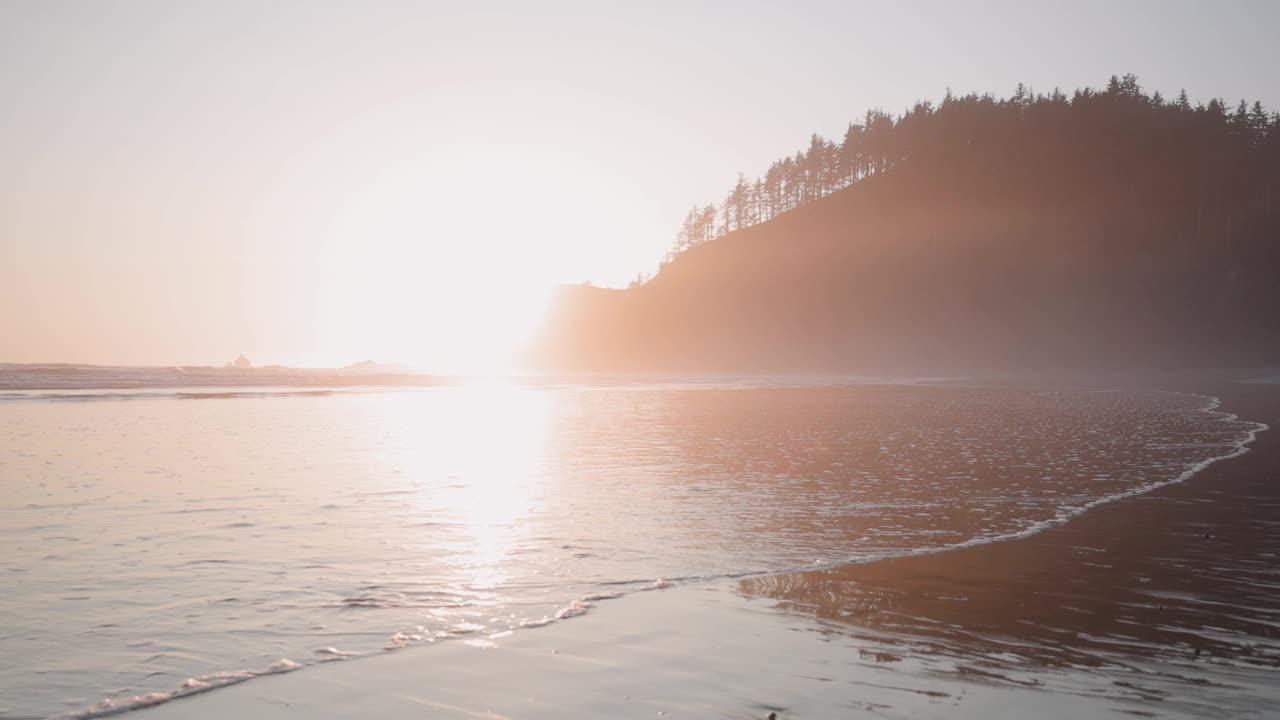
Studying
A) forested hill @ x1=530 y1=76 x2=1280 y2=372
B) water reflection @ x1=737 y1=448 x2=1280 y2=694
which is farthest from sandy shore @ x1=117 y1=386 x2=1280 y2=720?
forested hill @ x1=530 y1=76 x2=1280 y2=372

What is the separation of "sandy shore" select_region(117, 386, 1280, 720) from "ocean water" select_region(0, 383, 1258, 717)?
57cm

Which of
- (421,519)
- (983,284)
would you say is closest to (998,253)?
(983,284)

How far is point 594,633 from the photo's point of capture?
6.63m

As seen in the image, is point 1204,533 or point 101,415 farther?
point 101,415

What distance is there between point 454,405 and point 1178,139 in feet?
461

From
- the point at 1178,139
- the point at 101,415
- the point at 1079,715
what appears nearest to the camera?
the point at 1079,715

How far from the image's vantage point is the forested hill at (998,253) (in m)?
110

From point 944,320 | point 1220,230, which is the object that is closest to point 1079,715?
point 944,320

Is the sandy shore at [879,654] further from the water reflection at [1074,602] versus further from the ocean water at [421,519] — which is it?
the ocean water at [421,519]

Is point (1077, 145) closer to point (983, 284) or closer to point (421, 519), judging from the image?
point (983, 284)

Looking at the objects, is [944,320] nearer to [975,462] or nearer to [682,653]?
[975,462]

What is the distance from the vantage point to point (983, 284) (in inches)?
4594

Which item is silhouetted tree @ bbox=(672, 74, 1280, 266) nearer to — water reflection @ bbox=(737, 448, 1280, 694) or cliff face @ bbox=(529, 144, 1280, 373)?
cliff face @ bbox=(529, 144, 1280, 373)

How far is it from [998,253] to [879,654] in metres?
128
